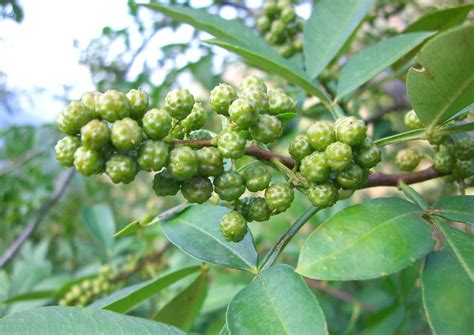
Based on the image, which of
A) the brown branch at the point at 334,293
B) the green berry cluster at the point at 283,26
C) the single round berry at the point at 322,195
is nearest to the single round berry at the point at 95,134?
the single round berry at the point at 322,195

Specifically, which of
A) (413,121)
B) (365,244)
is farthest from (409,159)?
(365,244)

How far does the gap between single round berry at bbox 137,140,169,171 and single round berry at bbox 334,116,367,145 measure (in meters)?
0.37

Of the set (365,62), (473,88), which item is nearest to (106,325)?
(473,88)

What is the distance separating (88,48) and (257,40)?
82.8 inches

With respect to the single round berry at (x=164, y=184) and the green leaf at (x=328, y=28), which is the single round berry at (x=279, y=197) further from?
the green leaf at (x=328, y=28)

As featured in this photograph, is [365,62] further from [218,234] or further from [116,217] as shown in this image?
[116,217]

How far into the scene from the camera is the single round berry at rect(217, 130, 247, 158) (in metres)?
1.11

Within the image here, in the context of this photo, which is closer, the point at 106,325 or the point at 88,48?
the point at 106,325

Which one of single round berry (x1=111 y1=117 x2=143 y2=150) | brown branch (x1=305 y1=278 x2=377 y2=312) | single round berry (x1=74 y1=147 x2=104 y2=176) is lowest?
brown branch (x1=305 y1=278 x2=377 y2=312)

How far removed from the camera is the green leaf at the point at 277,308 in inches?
38.8

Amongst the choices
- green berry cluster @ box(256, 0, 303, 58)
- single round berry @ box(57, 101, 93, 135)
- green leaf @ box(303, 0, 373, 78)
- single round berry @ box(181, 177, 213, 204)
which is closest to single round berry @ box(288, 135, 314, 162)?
single round berry @ box(181, 177, 213, 204)

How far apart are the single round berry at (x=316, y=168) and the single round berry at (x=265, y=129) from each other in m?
0.09

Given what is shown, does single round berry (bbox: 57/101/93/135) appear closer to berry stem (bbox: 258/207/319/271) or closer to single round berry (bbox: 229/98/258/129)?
single round berry (bbox: 229/98/258/129)

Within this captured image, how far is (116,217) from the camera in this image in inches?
176
